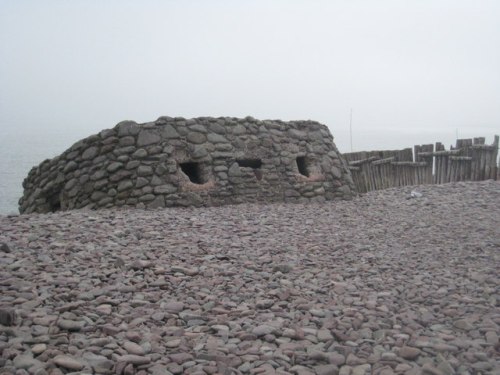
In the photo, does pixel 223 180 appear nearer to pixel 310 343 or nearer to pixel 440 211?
pixel 440 211

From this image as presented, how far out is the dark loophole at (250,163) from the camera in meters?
8.72

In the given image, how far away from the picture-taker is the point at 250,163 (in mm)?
8828

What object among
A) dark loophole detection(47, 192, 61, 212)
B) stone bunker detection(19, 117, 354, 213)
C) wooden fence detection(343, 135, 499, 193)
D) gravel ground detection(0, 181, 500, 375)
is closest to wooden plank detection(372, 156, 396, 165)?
wooden fence detection(343, 135, 499, 193)

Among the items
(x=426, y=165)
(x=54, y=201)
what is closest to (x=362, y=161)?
(x=426, y=165)

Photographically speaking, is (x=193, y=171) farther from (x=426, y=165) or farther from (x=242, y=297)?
(x=426, y=165)

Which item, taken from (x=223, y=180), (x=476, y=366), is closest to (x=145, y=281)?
(x=476, y=366)

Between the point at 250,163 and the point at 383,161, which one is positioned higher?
the point at 383,161

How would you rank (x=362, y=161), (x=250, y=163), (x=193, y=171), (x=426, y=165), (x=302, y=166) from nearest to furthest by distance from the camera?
(x=193, y=171) < (x=250, y=163) < (x=302, y=166) < (x=362, y=161) < (x=426, y=165)

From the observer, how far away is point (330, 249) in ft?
17.6

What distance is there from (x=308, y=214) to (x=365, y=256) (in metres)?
2.45

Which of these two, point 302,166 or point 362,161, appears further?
point 362,161

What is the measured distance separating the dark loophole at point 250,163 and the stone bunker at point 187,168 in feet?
0.07

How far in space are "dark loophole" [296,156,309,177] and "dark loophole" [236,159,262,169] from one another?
969mm

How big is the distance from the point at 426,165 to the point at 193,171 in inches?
253
